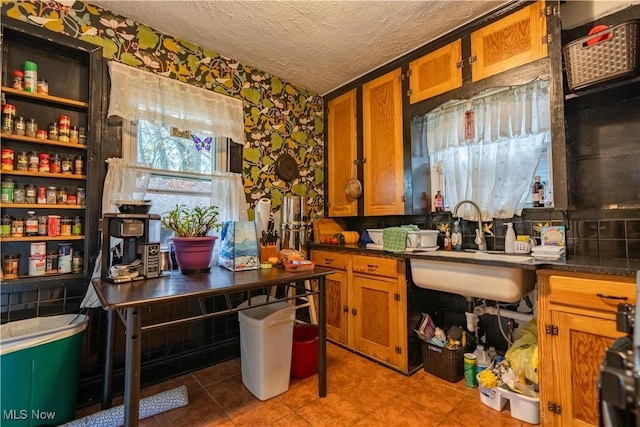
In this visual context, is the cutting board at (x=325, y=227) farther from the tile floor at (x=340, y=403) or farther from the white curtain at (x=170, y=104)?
the tile floor at (x=340, y=403)

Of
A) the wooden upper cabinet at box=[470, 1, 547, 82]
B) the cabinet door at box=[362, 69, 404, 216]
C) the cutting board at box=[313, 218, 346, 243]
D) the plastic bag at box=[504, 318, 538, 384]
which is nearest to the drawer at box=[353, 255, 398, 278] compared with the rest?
the cabinet door at box=[362, 69, 404, 216]

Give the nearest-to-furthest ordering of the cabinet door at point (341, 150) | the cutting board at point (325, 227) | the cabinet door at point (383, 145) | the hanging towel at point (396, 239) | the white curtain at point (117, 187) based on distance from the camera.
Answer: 1. the white curtain at point (117, 187)
2. the hanging towel at point (396, 239)
3. the cabinet door at point (383, 145)
4. the cabinet door at point (341, 150)
5. the cutting board at point (325, 227)

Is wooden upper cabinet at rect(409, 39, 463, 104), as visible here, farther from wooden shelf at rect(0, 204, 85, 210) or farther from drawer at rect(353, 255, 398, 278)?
wooden shelf at rect(0, 204, 85, 210)

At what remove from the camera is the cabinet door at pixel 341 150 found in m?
2.92

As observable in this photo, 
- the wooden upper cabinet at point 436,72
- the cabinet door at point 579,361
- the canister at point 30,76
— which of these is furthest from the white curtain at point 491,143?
the canister at point 30,76

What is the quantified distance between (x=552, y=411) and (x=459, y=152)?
175cm

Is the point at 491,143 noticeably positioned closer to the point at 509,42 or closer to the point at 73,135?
the point at 509,42

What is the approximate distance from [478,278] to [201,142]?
2.28m

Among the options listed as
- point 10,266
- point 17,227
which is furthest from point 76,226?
point 10,266

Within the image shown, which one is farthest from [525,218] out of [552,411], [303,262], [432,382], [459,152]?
[303,262]

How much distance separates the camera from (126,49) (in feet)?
6.61

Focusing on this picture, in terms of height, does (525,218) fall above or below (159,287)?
above

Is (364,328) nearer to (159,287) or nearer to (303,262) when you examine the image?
(303,262)

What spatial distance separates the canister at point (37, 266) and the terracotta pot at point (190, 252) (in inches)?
29.8
